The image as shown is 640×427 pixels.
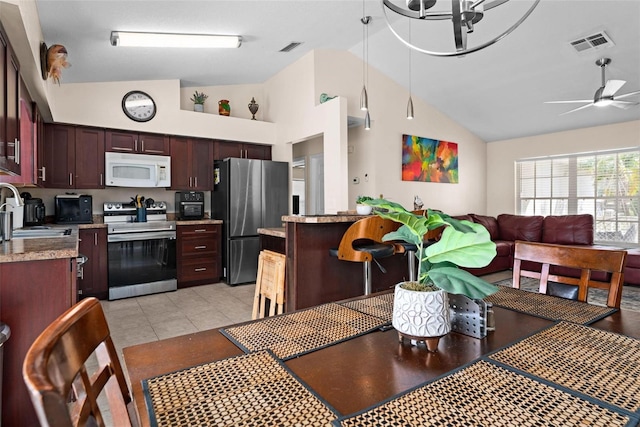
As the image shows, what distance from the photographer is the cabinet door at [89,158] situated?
4.25 metres

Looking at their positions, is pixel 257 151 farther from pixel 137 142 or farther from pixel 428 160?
pixel 428 160

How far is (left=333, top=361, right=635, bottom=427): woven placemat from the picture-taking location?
648 mm

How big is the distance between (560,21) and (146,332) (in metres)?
5.16

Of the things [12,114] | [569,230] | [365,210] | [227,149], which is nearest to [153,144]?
[227,149]

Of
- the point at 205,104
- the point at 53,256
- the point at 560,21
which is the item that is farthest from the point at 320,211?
the point at 53,256

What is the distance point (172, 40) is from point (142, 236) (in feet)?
7.59

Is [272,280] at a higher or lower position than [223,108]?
lower

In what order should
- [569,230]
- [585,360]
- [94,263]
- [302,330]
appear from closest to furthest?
1. [585,360]
2. [302,330]
3. [94,263]
4. [569,230]

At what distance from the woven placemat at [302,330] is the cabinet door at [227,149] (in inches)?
172

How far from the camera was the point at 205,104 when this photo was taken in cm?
551

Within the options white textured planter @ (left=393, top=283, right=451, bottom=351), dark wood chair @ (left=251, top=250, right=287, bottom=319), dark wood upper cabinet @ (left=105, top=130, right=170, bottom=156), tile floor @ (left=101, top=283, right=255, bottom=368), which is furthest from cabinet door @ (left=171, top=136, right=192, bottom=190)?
white textured planter @ (left=393, top=283, right=451, bottom=351)

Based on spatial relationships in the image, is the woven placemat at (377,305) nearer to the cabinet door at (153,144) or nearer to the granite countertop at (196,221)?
the granite countertop at (196,221)

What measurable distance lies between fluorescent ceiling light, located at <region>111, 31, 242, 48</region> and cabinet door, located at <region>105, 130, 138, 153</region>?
147 cm

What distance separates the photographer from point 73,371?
63 centimetres
